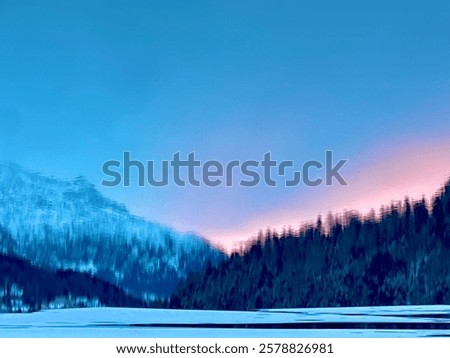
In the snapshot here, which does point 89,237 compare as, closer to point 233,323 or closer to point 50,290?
point 50,290

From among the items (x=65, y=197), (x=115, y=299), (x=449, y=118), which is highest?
(x=449, y=118)

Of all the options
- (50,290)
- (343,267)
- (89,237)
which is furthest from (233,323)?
(50,290)

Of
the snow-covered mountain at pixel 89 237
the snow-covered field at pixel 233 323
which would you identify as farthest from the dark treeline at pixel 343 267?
the snow-covered mountain at pixel 89 237

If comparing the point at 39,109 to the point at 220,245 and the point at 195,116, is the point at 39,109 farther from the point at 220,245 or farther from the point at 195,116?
the point at 220,245

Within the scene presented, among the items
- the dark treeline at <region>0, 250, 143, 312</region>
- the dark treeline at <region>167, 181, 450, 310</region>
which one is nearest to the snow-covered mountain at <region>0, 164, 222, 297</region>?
the dark treeline at <region>0, 250, 143, 312</region>

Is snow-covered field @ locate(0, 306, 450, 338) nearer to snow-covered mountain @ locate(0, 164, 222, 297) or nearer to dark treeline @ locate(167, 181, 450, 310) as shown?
dark treeline @ locate(167, 181, 450, 310)

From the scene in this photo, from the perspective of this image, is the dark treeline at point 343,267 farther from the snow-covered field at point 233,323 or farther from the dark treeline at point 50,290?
the dark treeline at point 50,290

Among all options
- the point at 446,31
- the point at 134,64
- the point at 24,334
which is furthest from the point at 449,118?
the point at 24,334
